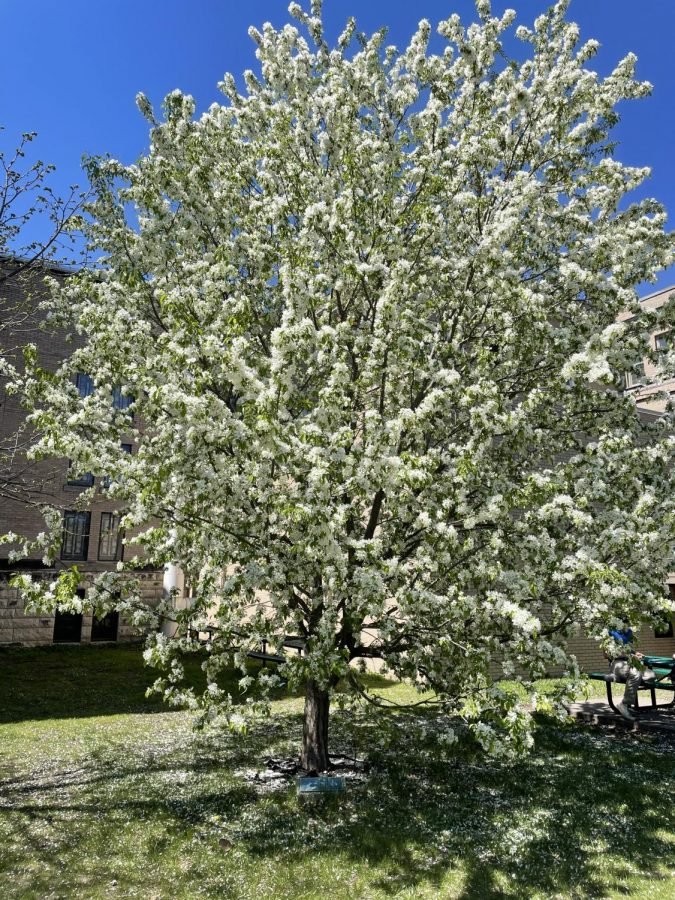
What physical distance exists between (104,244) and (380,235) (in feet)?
14.4

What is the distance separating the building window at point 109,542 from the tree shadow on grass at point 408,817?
2027cm

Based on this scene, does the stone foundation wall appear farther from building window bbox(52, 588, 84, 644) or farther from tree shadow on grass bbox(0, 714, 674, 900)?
tree shadow on grass bbox(0, 714, 674, 900)

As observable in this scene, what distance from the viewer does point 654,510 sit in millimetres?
8016

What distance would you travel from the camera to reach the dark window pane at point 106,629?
1162 inches

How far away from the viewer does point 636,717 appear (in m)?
13.8

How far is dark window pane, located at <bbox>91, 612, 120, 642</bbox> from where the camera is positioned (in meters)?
29.5

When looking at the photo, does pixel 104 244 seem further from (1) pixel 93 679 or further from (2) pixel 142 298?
(1) pixel 93 679

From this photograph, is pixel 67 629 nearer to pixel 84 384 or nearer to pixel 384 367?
pixel 84 384

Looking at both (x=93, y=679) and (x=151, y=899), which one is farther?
(x=93, y=679)

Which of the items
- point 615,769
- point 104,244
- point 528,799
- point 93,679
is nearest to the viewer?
point 528,799

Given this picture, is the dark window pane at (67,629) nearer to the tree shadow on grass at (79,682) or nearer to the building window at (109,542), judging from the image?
the tree shadow on grass at (79,682)

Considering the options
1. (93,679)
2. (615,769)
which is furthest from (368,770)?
(93,679)

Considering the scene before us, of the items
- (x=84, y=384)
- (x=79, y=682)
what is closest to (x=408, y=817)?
(x=79, y=682)

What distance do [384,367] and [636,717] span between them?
10867 mm
